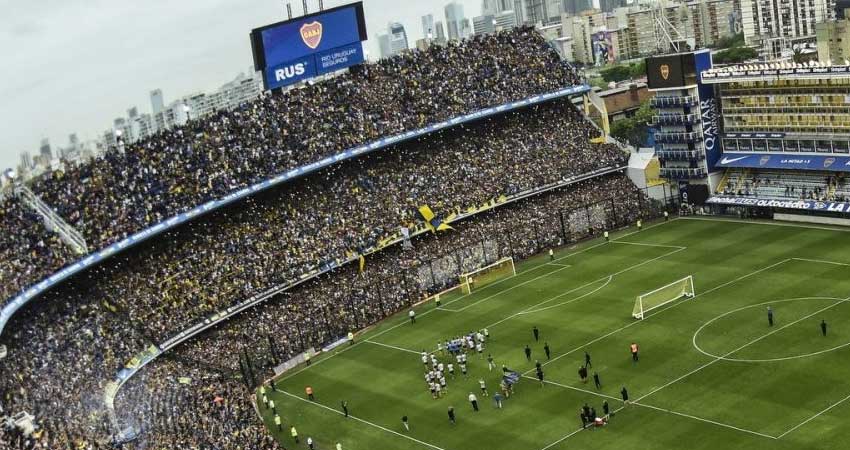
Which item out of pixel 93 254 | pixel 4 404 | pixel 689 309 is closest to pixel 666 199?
pixel 689 309

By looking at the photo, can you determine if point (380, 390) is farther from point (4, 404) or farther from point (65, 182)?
point (65, 182)

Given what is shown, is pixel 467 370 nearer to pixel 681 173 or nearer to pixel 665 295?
pixel 665 295

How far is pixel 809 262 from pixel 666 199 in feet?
66.2

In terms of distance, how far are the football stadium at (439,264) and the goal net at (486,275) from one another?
0.18 metres

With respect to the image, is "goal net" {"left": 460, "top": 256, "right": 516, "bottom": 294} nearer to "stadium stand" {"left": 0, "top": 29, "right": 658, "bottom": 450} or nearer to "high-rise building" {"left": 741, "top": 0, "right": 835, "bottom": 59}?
"stadium stand" {"left": 0, "top": 29, "right": 658, "bottom": 450}

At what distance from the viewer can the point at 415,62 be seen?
8519 cm

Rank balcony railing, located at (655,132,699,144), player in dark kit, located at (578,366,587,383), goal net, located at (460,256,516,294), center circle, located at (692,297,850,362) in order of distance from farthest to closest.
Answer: balcony railing, located at (655,132,699,144)
goal net, located at (460,256,516,294)
player in dark kit, located at (578,366,587,383)
center circle, located at (692,297,850,362)

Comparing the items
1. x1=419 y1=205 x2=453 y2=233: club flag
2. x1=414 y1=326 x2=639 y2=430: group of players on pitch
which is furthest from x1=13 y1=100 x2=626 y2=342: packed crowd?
x1=414 y1=326 x2=639 y2=430: group of players on pitch

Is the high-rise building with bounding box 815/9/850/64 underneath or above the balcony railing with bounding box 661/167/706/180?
above

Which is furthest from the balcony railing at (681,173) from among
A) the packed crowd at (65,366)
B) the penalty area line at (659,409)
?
the packed crowd at (65,366)

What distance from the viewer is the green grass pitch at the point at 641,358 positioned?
42344 mm

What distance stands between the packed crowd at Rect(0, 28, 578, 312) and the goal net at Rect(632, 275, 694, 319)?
88.0 feet

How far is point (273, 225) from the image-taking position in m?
70.4

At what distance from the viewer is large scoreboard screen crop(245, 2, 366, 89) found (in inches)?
3029
